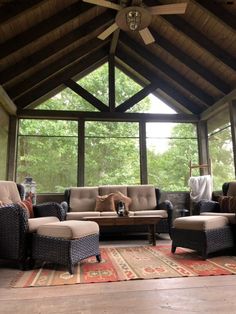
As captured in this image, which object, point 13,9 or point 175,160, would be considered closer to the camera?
point 13,9

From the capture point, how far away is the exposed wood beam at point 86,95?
6.60m

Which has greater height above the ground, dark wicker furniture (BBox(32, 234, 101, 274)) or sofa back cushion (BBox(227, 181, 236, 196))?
sofa back cushion (BBox(227, 181, 236, 196))

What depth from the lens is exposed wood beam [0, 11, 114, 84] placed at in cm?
525

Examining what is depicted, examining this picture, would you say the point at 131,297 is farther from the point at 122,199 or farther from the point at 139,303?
the point at 122,199

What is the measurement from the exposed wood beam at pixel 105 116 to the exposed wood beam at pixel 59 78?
0.28m

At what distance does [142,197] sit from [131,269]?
2903mm

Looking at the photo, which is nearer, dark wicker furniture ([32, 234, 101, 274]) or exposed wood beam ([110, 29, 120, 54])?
dark wicker furniture ([32, 234, 101, 274])

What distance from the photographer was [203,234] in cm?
313

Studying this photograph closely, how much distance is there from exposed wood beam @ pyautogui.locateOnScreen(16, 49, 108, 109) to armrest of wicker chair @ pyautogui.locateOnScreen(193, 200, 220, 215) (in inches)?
174

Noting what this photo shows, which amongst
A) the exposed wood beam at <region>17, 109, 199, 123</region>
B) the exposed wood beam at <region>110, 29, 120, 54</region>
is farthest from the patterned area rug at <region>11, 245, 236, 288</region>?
the exposed wood beam at <region>110, 29, 120, 54</region>

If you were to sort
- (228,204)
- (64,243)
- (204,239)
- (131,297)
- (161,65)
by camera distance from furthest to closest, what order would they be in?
(161,65) < (228,204) < (204,239) < (64,243) < (131,297)

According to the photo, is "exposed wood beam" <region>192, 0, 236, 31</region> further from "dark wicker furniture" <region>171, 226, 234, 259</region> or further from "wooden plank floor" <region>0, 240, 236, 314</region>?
"wooden plank floor" <region>0, 240, 236, 314</region>

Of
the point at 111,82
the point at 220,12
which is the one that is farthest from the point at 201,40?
the point at 111,82

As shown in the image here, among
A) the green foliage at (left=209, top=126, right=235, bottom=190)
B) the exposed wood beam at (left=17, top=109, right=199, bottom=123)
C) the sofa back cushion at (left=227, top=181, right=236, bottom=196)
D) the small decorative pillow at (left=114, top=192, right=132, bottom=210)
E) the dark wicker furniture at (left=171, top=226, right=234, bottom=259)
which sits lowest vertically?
the dark wicker furniture at (left=171, top=226, right=234, bottom=259)
